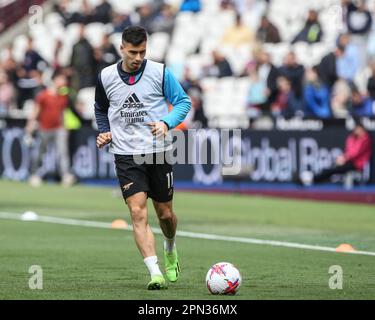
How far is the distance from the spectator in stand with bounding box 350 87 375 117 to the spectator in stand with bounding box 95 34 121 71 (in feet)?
25.0

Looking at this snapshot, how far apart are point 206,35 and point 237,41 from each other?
1.64 m

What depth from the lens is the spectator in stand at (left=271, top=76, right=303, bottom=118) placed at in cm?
2697

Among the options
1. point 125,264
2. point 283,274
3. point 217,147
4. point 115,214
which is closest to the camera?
point 283,274

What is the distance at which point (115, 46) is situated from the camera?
107 feet

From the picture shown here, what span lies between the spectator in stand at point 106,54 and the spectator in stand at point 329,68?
624cm

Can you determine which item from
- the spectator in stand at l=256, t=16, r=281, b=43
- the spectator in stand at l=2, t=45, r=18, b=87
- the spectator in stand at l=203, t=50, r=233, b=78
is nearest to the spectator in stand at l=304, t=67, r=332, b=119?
the spectator in stand at l=203, t=50, r=233, b=78

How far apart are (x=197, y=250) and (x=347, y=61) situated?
13546 mm

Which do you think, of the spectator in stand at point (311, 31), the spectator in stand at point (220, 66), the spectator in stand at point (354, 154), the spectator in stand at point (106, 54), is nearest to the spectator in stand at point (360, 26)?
the spectator in stand at point (311, 31)

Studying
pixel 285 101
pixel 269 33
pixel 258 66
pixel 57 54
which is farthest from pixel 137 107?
pixel 57 54

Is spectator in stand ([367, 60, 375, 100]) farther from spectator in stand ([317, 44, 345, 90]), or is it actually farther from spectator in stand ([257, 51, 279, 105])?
spectator in stand ([257, 51, 279, 105])

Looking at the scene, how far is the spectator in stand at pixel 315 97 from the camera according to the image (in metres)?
26.7

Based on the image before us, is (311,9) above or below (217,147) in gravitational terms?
above
